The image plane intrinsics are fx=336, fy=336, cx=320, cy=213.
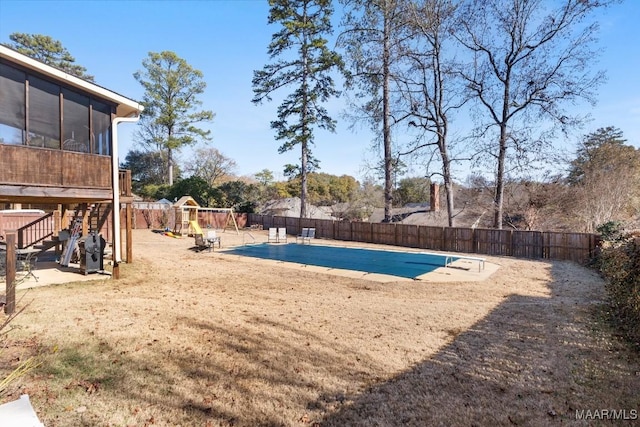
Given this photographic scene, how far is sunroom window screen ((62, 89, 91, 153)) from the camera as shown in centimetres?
860

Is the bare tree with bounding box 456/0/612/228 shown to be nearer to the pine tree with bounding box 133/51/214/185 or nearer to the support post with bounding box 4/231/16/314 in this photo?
the support post with bounding box 4/231/16/314

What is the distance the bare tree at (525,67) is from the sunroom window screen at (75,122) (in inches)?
739

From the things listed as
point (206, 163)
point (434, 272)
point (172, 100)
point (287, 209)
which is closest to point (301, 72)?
point (287, 209)

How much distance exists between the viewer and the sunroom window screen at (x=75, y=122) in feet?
28.2

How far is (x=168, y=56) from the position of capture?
31.8m

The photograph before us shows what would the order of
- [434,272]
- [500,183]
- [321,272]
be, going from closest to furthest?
[321,272] < [434,272] < [500,183]

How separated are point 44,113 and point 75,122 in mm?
649

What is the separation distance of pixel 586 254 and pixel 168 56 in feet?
115

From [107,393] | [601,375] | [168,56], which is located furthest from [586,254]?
[168,56]

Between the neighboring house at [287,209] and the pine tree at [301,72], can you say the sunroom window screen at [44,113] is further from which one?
the neighboring house at [287,209]

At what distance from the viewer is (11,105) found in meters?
7.72

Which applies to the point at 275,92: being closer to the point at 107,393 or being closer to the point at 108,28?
the point at 108,28

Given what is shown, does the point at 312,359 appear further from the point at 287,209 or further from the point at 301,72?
the point at 287,209

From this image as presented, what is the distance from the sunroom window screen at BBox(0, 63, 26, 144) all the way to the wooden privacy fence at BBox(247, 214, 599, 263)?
636 inches
